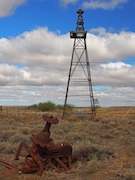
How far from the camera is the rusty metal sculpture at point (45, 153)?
27.8 feet

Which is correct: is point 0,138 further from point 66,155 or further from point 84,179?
point 84,179

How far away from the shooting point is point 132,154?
426 inches

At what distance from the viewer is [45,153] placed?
8.83 metres

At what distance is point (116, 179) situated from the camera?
25.4ft

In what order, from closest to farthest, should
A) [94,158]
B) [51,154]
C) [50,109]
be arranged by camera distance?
[51,154] < [94,158] < [50,109]

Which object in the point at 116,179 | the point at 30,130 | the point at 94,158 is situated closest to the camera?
the point at 116,179

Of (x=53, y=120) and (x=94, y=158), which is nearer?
(x=53, y=120)

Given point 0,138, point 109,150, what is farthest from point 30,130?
point 109,150

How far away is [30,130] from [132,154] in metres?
8.46

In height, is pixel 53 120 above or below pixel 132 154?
above

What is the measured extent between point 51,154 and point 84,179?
133cm

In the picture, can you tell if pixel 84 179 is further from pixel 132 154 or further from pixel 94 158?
pixel 132 154

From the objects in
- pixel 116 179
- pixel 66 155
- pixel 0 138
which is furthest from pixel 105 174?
pixel 0 138

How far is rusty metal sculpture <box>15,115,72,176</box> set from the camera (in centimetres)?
848
